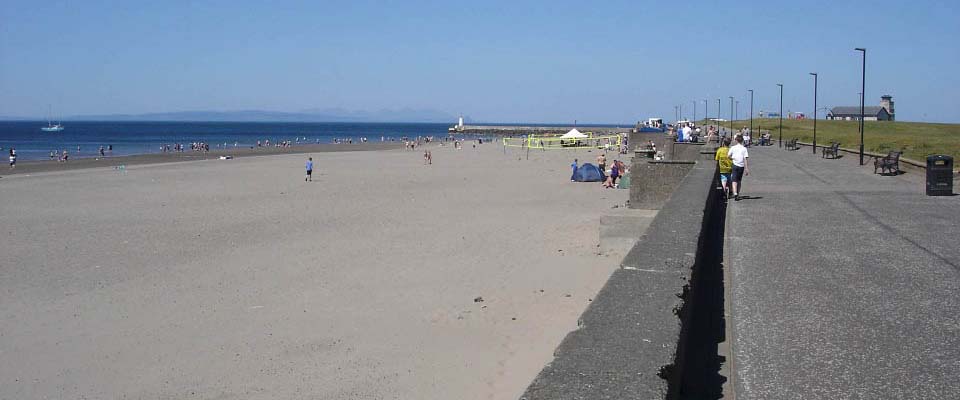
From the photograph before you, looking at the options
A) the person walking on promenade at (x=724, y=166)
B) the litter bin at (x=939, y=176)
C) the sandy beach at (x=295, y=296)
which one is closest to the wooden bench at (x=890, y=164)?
the litter bin at (x=939, y=176)

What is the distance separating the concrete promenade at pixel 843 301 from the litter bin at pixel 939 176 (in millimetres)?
1840

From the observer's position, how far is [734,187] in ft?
49.9

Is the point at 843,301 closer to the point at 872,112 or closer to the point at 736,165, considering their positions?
the point at 736,165

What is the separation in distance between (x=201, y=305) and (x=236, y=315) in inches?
37.4

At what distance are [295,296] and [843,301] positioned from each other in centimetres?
785

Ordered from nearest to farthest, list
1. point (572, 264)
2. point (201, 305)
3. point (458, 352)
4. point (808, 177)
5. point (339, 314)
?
point (458, 352) → point (339, 314) → point (201, 305) → point (572, 264) → point (808, 177)

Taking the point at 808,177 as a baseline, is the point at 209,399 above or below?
below

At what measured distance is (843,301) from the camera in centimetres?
695

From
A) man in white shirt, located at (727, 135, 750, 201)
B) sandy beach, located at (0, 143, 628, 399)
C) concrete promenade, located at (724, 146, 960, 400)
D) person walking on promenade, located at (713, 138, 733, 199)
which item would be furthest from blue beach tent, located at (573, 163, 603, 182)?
concrete promenade, located at (724, 146, 960, 400)

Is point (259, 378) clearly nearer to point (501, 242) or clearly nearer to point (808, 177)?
point (501, 242)

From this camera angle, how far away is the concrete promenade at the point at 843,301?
4957 mm

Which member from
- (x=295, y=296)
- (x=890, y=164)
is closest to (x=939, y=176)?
(x=890, y=164)

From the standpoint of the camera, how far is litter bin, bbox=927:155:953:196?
15276mm

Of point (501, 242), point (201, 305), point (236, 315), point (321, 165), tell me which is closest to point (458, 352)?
point (236, 315)
